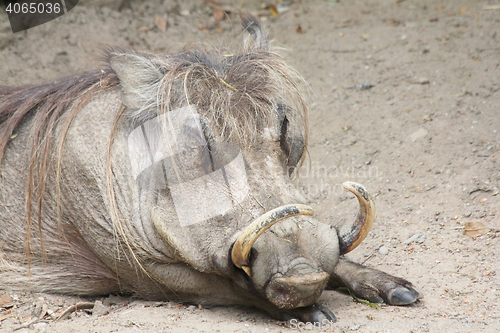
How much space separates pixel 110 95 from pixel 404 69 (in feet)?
8.85

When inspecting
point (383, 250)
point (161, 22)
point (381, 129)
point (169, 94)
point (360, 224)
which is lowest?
point (383, 250)

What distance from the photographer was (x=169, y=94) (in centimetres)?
228

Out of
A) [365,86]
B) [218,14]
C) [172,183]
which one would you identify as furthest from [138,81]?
[218,14]

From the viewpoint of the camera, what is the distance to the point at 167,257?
228cm

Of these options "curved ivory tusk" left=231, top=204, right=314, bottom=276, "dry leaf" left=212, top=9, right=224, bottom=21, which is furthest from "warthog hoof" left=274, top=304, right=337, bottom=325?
"dry leaf" left=212, top=9, right=224, bottom=21

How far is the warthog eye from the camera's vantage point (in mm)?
2418

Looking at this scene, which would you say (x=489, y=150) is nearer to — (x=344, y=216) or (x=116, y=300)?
(x=344, y=216)

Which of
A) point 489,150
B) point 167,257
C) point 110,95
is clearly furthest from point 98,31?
point 489,150

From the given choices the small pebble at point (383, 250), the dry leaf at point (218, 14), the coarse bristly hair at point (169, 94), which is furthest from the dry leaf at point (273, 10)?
the small pebble at point (383, 250)

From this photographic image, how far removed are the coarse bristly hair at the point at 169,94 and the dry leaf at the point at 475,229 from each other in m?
1.11

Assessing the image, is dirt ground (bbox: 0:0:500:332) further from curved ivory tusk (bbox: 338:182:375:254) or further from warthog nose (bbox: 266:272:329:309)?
curved ivory tusk (bbox: 338:182:375:254)

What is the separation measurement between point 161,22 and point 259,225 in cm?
372

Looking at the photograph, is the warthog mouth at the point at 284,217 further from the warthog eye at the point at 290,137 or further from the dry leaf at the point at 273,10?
the dry leaf at the point at 273,10

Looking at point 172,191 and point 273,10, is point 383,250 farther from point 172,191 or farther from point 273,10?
point 273,10
